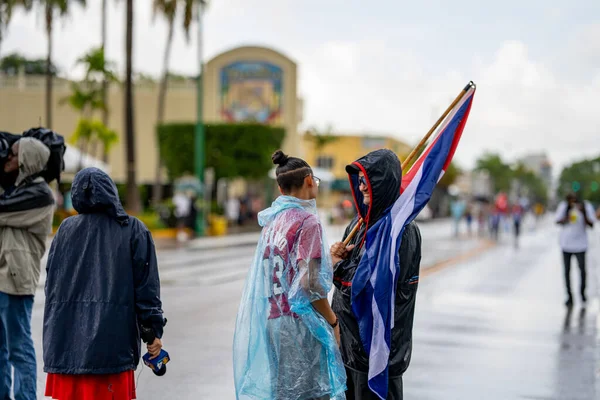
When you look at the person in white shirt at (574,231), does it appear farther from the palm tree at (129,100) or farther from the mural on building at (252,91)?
the mural on building at (252,91)

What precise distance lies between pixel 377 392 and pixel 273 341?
594mm

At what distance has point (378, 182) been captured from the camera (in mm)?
3975

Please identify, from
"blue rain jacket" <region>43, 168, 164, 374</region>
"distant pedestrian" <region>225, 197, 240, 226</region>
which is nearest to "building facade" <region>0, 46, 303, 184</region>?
"distant pedestrian" <region>225, 197, 240, 226</region>

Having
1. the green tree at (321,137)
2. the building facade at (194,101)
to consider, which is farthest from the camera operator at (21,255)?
the green tree at (321,137)

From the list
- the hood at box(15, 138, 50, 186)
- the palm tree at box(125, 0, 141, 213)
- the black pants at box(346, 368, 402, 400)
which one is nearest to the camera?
the black pants at box(346, 368, 402, 400)

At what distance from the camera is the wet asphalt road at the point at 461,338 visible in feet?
20.6

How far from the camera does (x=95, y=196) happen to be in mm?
3721

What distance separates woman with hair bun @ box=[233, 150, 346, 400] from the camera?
12.6 ft

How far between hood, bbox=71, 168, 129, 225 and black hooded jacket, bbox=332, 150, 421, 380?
123cm

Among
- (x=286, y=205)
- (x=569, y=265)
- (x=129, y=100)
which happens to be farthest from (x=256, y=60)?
(x=286, y=205)

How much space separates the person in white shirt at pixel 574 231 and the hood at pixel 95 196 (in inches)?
351

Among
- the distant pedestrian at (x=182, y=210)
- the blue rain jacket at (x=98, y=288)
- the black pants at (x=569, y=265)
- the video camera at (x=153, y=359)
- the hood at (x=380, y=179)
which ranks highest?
the hood at (x=380, y=179)

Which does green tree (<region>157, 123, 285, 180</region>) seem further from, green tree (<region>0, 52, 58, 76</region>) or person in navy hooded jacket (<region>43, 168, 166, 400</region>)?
green tree (<region>0, 52, 58, 76</region>)

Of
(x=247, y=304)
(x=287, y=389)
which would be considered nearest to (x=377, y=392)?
(x=287, y=389)
